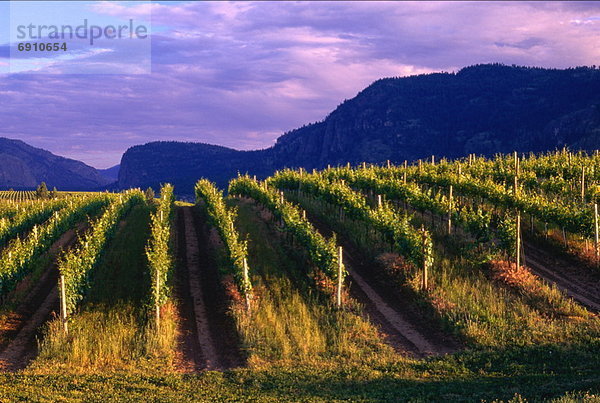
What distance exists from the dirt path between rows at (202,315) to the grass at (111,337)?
27.3 inches

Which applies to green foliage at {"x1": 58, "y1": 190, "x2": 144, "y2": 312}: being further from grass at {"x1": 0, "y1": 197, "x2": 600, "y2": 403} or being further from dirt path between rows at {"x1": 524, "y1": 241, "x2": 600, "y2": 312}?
dirt path between rows at {"x1": 524, "y1": 241, "x2": 600, "y2": 312}

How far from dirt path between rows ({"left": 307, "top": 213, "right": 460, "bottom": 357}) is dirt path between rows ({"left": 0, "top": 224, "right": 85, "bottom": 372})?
12.6 meters

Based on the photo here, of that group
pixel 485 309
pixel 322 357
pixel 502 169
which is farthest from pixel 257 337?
pixel 502 169

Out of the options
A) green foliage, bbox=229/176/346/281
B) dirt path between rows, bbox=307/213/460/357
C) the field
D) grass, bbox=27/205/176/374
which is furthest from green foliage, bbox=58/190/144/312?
dirt path between rows, bbox=307/213/460/357

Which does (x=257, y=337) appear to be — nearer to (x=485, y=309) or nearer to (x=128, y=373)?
(x=128, y=373)

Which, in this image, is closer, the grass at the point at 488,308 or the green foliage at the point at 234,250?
the grass at the point at 488,308

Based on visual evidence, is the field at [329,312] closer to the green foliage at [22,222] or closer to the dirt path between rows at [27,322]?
the dirt path between rows at [27,322]

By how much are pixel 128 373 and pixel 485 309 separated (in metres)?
13.3

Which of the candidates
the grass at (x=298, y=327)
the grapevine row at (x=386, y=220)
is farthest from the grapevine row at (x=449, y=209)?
the grass at (x=298, y=327)

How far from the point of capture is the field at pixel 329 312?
50.5 feet

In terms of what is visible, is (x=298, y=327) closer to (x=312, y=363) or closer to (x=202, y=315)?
(x=312, y=363)

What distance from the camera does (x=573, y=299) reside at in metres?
22.5

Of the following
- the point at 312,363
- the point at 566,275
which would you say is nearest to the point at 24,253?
the point at 312,363

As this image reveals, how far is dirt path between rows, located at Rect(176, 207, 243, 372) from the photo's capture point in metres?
18.2
